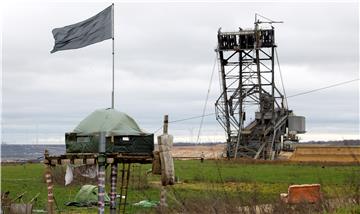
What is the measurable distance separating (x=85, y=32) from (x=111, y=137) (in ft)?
13.8

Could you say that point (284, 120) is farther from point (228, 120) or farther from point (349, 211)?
point (349, 211)

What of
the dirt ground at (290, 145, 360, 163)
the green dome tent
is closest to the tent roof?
the green dome tent

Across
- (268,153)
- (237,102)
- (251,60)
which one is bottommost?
(268,153)

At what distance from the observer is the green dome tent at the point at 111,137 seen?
1817 centimetres

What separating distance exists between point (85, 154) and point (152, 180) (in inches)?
993

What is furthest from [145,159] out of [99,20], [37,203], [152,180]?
[152,180]

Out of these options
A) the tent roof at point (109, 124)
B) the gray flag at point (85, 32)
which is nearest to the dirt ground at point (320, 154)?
the gray flag at point (85, 32)

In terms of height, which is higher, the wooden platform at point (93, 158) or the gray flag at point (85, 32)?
the gray flag at point (85, 32)

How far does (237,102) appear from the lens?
70750mm

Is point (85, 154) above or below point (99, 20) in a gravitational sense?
below

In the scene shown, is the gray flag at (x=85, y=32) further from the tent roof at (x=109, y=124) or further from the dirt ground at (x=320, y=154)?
the dirt ground at (x=320, y=154)

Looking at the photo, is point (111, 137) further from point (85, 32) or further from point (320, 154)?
point (320, 154)

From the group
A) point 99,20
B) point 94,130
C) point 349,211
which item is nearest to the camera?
point 349,211

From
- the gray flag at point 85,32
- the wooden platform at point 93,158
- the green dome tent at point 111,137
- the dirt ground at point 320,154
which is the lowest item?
the dirt ground at point 320,154
